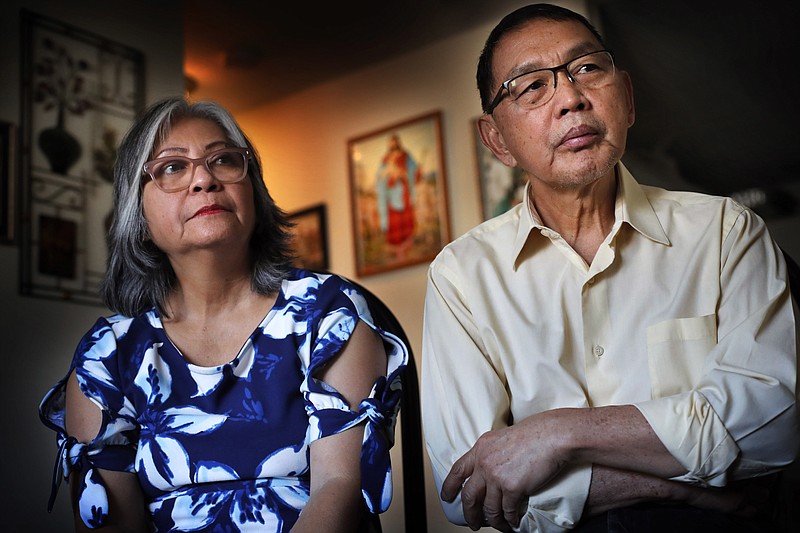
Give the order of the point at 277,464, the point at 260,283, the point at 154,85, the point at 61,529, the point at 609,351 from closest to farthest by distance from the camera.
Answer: the point at 609,351
the point at 277,464
the point at 260,283
the point at 61,529
the point at 154,85

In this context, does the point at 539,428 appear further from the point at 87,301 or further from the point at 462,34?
the point at 462,34

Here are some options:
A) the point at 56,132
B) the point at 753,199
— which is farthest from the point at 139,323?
the point at 753,199

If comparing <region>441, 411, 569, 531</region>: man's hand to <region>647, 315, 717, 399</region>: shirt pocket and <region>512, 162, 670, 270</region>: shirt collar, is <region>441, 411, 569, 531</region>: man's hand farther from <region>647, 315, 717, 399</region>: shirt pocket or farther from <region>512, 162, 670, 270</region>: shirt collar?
<region>512, 162, 670, 270</region>: shirt collar

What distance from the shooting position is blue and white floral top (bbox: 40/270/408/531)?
4.73ft

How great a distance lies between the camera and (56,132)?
9.91ft

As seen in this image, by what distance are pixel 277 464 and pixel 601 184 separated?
757 mm

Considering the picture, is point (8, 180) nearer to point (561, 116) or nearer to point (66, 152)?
point (66, 152)

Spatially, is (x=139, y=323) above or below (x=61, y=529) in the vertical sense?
above

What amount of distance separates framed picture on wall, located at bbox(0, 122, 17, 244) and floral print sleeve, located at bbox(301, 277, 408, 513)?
167 centimetres

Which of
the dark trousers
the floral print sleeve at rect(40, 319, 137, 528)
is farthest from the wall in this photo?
the dark trousers

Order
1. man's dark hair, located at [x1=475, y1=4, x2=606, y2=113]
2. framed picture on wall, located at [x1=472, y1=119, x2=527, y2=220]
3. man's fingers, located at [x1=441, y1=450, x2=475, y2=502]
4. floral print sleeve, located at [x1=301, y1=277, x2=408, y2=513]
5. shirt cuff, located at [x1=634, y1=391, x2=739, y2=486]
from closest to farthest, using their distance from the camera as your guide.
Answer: shirt cuff, located at [x1=634, y1=391, x2=739, y2=486] → man's fingers, located at [x1=441, y1=450, x2=475, y2=502] → floral print sleeve, located at [x1=301, y1=277, x2=408, y2=513] → man's dark hair, located at [x1=475, y1=4, x2=606, y2=113] → framed picture on wall, located at [x1=472, y1=119, x2=527, y2=220]

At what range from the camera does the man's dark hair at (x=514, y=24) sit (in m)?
1.54

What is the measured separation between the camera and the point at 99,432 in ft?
5.03

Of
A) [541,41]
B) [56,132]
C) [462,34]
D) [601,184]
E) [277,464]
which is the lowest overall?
[277,464]
